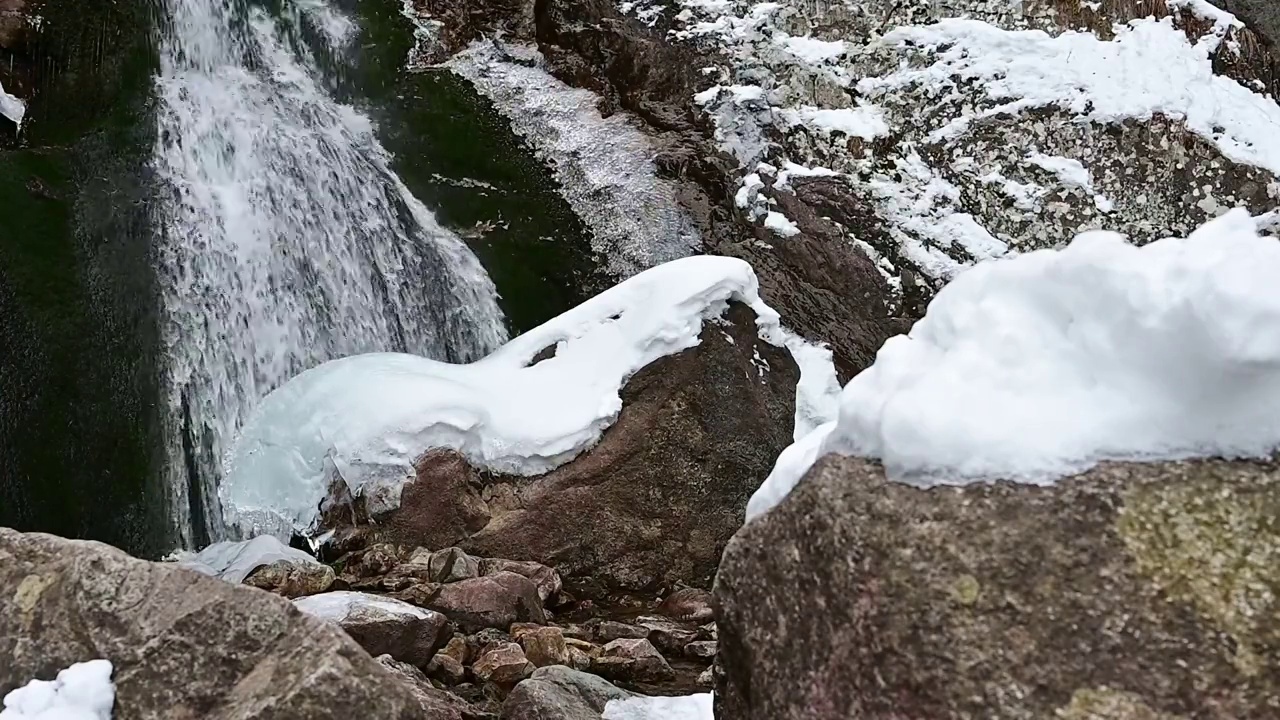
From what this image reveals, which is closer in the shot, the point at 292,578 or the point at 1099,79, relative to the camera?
the point at 292,578

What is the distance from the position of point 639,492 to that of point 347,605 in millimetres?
2399

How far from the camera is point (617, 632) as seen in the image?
5367mm

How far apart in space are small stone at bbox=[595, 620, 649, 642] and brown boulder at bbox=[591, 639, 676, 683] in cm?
34

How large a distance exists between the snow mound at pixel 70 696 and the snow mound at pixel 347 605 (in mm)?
2019

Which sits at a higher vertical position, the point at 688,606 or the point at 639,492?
the point at 639,492

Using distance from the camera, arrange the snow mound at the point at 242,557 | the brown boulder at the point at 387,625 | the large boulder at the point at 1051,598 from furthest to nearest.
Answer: the snow mound at the point at 242,557, the brown boulder at the point at 387,625, the large boulder at the point at 1051,598

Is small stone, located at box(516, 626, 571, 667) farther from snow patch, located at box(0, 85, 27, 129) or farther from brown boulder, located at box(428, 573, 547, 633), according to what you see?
snow patch, located at box(0, 85, 27, 129)

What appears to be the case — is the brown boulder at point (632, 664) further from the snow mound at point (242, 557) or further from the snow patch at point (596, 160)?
the snow patch at point (596, 160)

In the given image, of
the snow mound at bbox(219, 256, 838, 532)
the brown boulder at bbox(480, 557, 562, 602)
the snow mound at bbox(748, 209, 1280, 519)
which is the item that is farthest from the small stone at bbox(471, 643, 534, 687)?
the snow mound at bbox(748, 209, 1280, 519)

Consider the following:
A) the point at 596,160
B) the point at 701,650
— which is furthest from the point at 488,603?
the point at 596,160

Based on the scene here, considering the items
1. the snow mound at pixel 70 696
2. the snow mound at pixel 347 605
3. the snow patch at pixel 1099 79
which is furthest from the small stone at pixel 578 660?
the snow patch at pixel 1099 79

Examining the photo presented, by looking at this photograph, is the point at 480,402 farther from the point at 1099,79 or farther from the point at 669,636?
the point at 1099,79

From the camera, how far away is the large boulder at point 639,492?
20.9 ft

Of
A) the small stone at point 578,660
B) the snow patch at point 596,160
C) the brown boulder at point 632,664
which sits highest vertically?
the snow patch at point 596,160
